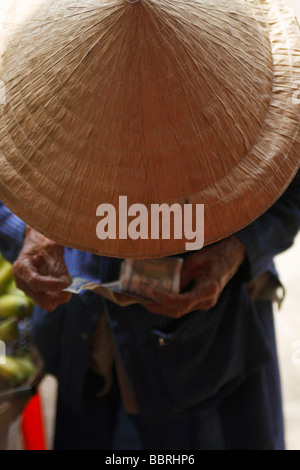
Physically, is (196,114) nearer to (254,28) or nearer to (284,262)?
(254,28)

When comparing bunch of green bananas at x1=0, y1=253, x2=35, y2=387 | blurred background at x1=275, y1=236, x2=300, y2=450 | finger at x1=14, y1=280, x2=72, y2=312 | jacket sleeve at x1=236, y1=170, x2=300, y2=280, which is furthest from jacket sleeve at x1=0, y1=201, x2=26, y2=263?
blurred background at x1=275, y1=236, x2=300, y2=450

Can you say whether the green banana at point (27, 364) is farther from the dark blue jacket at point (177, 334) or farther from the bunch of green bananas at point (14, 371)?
the dark blue jacket at point (177, 334)

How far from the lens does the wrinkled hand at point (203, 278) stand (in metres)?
0.88

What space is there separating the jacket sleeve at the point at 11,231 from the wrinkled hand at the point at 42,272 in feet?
0.10

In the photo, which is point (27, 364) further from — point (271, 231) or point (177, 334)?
point (271, 231)

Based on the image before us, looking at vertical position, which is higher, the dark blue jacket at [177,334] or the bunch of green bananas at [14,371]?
the dark blue jacket at [177,334]

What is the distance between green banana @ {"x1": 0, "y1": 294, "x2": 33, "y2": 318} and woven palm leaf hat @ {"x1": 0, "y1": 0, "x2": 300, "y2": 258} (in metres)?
0.67

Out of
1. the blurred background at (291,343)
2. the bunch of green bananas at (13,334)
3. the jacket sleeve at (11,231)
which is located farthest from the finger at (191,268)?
the blurred background at (291,343)

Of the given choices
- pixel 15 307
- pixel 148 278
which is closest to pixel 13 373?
pixel 15 307

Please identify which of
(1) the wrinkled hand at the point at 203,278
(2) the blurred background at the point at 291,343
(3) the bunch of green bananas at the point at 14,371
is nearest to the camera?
(1) the wrinkled hand at the point at 203,278

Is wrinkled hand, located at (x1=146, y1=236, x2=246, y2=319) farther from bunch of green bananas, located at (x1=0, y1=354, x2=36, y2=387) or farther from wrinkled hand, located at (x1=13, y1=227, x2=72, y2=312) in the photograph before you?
bunch of green bananas, located at (x1=0, y1=354, x2=36, y2=387)

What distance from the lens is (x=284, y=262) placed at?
7.36ft

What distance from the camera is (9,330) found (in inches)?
52.1

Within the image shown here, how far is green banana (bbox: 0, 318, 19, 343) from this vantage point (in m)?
1.31
